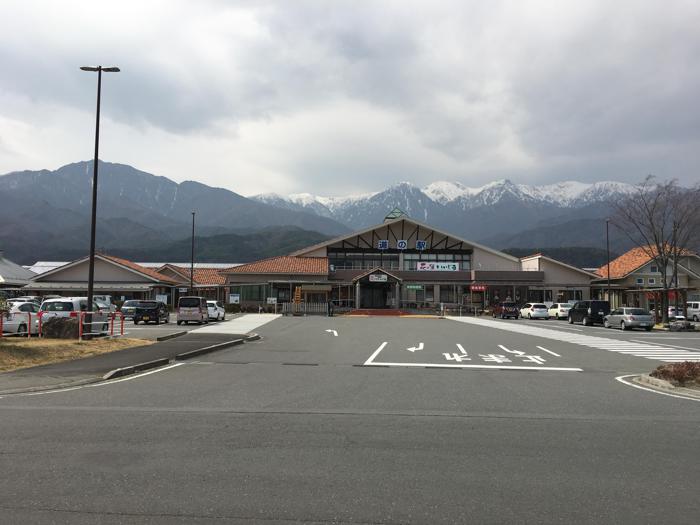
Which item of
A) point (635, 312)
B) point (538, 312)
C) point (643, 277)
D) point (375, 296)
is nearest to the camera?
point (635, 312)

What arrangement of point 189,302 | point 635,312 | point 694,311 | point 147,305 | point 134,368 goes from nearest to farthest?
point 134,368 → point 635,312 → point 147,305 → point 189,302 → point 694,311

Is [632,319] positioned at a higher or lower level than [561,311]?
lower

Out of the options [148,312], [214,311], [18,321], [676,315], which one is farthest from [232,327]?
[676,315]

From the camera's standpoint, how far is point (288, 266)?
59125 millimetres

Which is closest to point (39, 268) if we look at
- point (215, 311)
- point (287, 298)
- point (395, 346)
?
point (287, 298)

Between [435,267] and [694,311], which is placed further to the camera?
[435,267]

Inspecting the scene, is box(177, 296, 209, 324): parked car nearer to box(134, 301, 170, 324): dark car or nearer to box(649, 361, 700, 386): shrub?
box(134, 301, 170, 324): dark car

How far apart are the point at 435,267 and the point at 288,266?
1662 cm

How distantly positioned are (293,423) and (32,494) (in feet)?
11.1

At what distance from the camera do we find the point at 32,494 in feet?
15.3

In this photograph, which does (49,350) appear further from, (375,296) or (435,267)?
(435,267)

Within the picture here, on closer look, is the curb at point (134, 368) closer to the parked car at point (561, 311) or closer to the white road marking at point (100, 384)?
the white road marking at point (100, 384)

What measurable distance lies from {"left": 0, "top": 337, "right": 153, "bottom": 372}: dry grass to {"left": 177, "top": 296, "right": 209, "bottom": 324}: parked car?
14.1 meters

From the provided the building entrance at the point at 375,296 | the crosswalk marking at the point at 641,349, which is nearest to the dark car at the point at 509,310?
the building entrance at the point at 375,296
